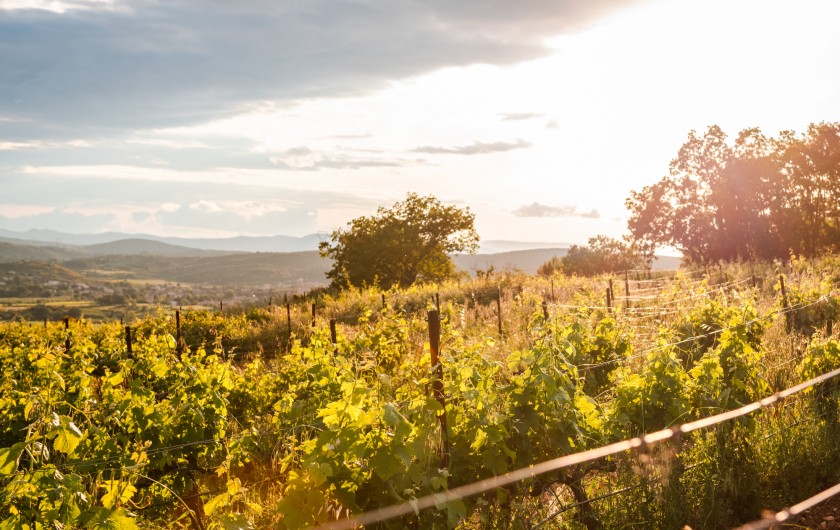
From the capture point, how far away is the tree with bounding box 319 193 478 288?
42.6 metres

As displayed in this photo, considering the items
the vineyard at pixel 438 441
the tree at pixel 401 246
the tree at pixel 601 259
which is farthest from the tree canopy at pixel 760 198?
the vineyard at pixel 438 441

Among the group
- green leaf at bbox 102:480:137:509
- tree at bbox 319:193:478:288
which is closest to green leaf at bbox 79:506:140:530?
green leaf at bbox 102:480:137:509

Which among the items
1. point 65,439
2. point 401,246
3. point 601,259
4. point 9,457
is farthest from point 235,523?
point 601,259

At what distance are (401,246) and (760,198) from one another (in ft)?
82.3

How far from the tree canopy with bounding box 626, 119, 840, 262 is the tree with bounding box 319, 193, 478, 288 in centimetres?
1616

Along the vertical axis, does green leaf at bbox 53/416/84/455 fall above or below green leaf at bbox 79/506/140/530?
above

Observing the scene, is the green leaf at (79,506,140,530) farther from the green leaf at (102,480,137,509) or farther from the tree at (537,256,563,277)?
the tree at (537,256,563,277)

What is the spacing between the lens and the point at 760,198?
42.2 metres

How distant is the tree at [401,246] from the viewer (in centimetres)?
4262

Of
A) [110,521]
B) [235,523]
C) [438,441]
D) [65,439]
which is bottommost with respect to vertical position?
[235,523]

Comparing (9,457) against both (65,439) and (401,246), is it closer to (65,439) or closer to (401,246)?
(65,439)

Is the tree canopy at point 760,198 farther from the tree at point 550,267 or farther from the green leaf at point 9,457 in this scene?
the green leaf at point 9,457

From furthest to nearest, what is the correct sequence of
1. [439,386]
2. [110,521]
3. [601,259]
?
[601,259], [439,386], [110,521]

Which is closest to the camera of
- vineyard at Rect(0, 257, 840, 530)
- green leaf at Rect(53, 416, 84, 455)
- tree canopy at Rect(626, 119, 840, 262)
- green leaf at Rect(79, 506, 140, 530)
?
green leaf at Rect(79, 506, 140, 530)
